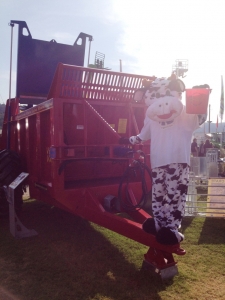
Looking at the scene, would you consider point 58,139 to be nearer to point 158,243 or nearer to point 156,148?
point 156,148

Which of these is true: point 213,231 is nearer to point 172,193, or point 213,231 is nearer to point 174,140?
point 172,193

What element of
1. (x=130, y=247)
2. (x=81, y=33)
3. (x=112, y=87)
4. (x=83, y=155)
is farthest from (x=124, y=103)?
(x=81, y=33)

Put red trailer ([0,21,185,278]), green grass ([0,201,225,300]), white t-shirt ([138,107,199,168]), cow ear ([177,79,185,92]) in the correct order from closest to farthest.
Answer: green grass ([0,201,225,300]) < white t-shirt ([138,107,199,168]) < cow ear ([177,79,185,92]) < red trailer ([0,21,185,278])

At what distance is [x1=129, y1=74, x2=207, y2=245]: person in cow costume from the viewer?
330 centimetres

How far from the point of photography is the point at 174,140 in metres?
3.31

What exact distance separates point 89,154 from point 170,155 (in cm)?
122

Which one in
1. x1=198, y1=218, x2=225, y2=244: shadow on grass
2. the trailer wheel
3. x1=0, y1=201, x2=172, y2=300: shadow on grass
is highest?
the trailer wheel

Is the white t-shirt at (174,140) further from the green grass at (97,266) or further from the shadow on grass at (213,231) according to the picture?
the shadow on grass at (213,231)

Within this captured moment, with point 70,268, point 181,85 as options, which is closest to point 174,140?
point 181,85

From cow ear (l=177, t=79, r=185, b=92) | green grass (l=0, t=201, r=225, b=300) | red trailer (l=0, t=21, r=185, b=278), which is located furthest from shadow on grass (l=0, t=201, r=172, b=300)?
cow ear (l=177, t=79, r=185, b=92)

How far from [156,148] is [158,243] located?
0.94m

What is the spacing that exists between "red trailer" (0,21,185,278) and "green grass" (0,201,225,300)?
0.24 m

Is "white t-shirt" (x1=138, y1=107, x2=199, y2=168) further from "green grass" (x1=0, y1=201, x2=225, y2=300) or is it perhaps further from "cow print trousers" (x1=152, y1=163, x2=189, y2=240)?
"green grass" (x1=0, y1=201, x2=225, y2=300)

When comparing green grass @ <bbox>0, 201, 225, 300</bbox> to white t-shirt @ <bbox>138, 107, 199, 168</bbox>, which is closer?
green grass @ <bbox>0, 201, 225, 300</bbox>
